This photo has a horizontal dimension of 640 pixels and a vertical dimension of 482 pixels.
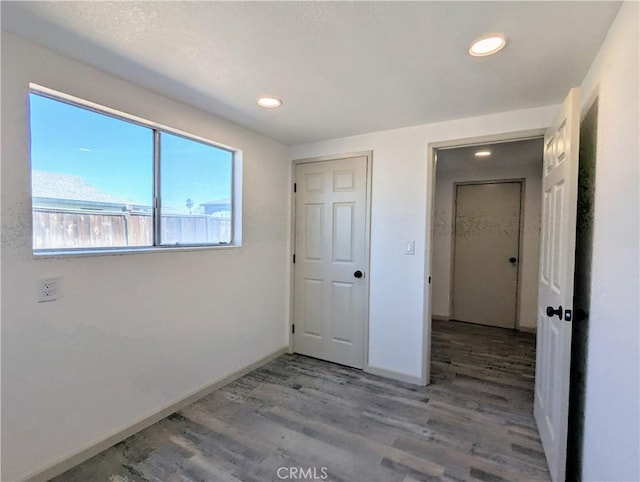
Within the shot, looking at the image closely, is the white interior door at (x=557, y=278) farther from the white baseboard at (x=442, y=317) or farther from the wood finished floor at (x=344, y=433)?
the white baseboard at (x=442, y=317)

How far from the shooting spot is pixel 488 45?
153 centimetres

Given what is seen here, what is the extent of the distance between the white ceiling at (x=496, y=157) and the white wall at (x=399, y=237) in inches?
21.6

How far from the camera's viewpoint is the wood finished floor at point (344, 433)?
5.72ft

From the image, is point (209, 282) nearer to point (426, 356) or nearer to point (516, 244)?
point (426, 356)

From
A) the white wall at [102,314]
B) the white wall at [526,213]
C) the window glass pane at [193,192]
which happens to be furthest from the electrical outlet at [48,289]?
the white wall at [526,213]

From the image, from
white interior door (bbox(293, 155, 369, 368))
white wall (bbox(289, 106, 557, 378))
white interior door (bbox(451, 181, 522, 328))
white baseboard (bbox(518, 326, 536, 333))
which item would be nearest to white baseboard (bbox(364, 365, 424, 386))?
white wall (bbox(289, 106, 557, 378))

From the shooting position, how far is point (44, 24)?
4.70 ft

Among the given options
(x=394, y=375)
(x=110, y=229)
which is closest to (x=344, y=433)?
(x=394, y=375)

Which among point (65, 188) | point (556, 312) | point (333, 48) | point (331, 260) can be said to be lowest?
point (556, 312)

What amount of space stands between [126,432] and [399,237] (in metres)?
2.45

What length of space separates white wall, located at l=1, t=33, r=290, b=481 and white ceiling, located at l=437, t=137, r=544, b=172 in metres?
2.31

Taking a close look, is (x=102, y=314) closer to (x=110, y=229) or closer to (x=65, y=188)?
(x=110, y=229)

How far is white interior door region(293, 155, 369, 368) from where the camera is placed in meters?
3.06

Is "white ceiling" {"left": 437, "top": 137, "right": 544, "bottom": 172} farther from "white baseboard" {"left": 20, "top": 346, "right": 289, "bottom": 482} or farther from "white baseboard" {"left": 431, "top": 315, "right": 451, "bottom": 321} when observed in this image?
"white baseboard" {"left": 20, "top": 346, "right": 289, "bottom": 482}
